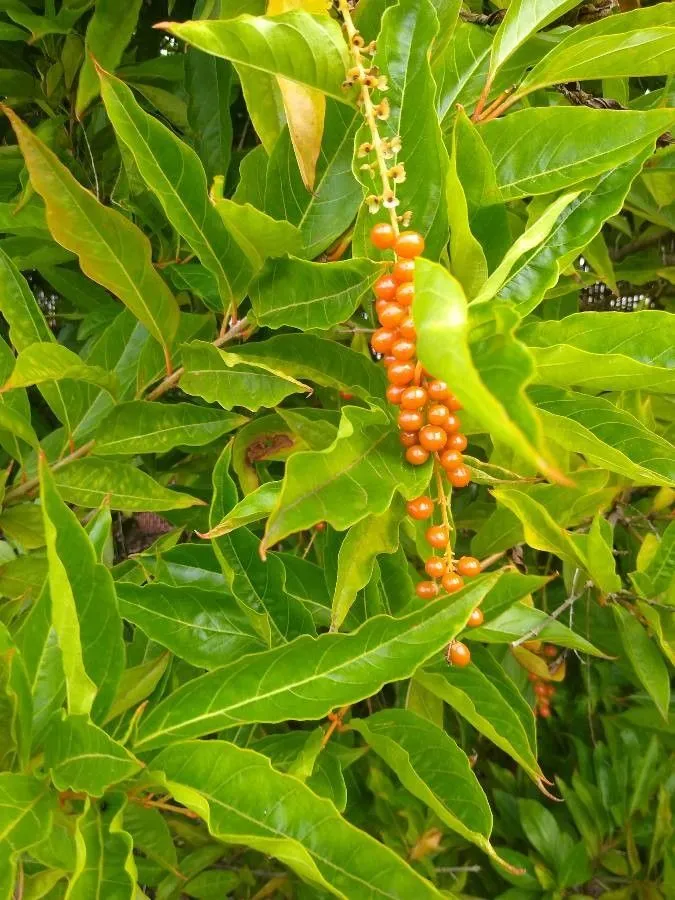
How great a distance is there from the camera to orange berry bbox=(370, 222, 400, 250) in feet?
1.69

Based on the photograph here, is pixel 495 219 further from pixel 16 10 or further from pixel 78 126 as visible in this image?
pixel 78 126

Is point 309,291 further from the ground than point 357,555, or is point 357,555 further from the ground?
point 309,291

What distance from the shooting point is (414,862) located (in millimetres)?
1373

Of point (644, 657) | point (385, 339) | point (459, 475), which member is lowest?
point (644, 657)

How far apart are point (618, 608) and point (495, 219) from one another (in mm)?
636

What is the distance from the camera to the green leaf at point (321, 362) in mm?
678

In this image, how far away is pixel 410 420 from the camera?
20.0 inches

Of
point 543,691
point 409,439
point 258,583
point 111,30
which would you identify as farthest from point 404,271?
point 543,691

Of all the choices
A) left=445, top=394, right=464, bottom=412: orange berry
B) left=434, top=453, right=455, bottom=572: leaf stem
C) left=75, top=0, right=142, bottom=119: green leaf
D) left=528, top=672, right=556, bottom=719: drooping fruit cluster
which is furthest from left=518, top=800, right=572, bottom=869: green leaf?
left=75, top=0, right=142, bottom=119: green leaf

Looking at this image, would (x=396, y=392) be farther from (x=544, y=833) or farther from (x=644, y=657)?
(x=544, y=833)

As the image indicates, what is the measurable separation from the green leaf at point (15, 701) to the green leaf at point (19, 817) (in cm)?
4

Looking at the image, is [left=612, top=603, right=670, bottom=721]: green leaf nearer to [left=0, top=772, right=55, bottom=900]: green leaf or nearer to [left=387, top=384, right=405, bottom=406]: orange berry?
[left=387, top=384, right=405, bottom=406]: orange berry

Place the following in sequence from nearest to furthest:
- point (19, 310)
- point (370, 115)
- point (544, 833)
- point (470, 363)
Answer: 1. point (470, 363)
2. point (370, 115)
3. point (19, 310)
4. point (544, 833)

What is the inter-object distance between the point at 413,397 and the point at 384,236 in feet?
0.38
